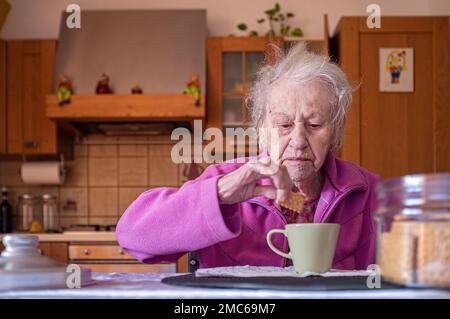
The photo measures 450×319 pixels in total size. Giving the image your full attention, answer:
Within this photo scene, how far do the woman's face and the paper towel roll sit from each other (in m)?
2.51

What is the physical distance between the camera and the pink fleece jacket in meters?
1.18

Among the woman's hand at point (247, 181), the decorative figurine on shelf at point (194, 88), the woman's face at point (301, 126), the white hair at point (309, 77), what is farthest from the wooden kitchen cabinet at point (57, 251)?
the woman's hand at point (247, 181)

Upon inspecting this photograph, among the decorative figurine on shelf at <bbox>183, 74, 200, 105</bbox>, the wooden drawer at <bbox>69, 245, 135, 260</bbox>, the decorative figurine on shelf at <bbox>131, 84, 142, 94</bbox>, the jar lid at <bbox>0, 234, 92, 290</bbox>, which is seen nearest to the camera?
the jar lid at <bbox>0, 234, 92, 290</bbox>

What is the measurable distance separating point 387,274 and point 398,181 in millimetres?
107

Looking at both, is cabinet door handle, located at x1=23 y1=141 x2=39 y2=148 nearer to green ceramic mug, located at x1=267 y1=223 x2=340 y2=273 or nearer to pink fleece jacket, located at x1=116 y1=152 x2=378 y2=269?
pink fleece jacket, located at x1=116 y1=152 x2=378 y2=269

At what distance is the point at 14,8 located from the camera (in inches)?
160

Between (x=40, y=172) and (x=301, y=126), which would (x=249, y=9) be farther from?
(x=301, y=126)

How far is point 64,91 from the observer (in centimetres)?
359

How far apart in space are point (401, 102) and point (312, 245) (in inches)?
112

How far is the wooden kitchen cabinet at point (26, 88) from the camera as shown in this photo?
3748 millimetres

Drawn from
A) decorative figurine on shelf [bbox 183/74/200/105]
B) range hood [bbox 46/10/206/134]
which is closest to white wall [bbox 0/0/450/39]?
range hood [bbox 46/10/206/134]

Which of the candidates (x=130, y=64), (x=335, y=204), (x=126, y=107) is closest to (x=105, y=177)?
(x=126, y=107)

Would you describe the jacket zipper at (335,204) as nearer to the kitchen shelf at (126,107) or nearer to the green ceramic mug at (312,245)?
the green ceramic mug at (312,245)
